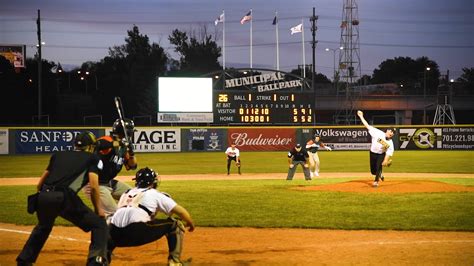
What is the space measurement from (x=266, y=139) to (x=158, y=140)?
29.6 ft

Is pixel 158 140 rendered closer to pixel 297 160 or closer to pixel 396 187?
pixel 297 160

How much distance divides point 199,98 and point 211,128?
308cm

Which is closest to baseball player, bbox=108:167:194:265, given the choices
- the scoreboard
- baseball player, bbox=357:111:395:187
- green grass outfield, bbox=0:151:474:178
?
baseball player, bbox=357:111:395:187

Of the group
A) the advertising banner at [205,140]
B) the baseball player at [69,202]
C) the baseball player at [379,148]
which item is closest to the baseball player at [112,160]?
the baseball player at [69,202]

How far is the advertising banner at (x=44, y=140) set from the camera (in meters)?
41.4

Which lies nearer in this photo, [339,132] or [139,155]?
[139,155]

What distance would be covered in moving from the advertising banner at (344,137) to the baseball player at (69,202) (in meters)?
40.6

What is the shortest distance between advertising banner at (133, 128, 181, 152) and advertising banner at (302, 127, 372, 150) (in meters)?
10.5

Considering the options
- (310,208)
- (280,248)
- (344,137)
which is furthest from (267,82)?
(280,248)

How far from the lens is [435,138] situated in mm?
47438

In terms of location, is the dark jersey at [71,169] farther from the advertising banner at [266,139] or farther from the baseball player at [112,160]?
the advertising banner at [266,139]

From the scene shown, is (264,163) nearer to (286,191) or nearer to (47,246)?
(286,191)

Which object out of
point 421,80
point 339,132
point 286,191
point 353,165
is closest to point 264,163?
point 353,165

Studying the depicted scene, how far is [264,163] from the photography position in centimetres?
3706
